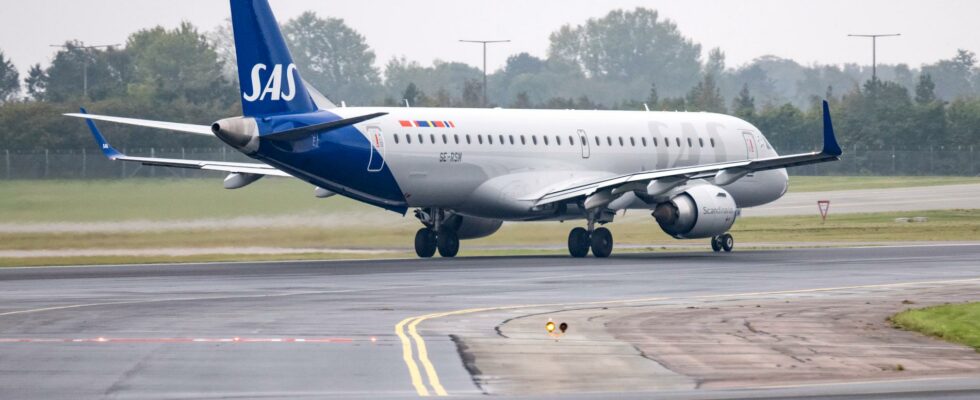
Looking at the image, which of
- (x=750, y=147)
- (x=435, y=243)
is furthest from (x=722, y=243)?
(x=435, y=243)

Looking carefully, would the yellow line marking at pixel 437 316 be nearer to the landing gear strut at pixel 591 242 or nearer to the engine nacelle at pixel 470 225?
the landing gear strut at pixel 591 242

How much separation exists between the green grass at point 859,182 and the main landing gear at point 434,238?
34526mm

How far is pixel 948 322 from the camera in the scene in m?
24.2

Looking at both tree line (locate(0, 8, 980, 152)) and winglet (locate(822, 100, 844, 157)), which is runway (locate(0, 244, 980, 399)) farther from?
tree line (locate(0, 8, 980, 152))

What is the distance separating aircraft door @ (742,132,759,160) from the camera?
Result: 51.4 meters

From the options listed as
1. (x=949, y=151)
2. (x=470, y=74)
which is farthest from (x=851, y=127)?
(x=470, y=74)

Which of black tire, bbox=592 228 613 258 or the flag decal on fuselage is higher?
the flag decal on fuselage

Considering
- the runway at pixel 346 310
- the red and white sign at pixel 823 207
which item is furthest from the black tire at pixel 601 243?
the red and white sign at pixel 823 207

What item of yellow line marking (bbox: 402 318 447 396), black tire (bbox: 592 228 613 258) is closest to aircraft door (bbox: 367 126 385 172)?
black tire (bbox: 592 228 613 258)

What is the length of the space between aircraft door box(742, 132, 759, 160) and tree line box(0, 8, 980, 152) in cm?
2141

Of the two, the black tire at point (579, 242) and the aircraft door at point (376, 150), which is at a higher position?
the aircraft door at point (376, 150)

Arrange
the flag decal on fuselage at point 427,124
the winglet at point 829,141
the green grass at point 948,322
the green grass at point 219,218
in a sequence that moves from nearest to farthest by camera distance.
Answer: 1. the green grass at point 948,322
2. the winglet at point 829,141
3. the flag decal on fuselage at point 427,124
4. the green grass at point 219,218

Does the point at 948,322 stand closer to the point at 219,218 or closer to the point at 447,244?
the point at 447,244

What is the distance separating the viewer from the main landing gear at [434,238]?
46.5 meters
